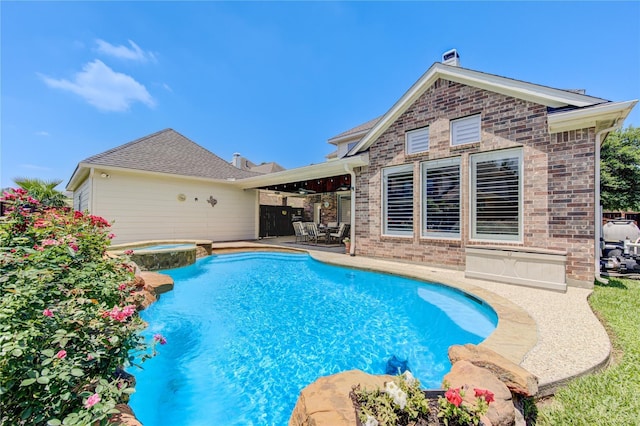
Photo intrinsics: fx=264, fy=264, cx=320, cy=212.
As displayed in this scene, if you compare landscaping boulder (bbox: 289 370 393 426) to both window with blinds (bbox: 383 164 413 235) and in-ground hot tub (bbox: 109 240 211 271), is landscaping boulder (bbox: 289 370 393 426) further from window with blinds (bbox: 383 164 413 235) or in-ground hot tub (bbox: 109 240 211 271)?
A: in-ground hot tub (bbox: 109 240 211 271)

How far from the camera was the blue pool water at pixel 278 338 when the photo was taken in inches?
116

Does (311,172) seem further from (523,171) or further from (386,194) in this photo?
(523,171)

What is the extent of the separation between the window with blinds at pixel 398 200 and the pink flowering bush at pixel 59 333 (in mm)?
7684

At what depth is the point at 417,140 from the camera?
8.47 m

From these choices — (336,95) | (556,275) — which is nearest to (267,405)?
(556,275)

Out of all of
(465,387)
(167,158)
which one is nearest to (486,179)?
(465,387)

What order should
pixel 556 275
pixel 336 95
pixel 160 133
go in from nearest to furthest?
pixel 556 275 < pixel 160 133 < pixel 336 95

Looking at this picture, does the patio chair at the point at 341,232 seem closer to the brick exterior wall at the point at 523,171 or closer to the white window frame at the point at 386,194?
the brick exterior wall at the point at 523,171

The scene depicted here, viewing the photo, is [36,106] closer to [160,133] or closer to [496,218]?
[160,133]

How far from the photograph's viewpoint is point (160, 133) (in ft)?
50.3

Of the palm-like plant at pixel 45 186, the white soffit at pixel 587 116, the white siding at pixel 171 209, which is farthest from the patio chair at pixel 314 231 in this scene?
the white soffit at pixel 587 116

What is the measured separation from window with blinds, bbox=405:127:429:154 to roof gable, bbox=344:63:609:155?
83cm

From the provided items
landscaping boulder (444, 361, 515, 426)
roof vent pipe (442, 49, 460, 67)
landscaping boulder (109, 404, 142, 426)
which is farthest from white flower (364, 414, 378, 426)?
roof vent pipe (442, 49, 460, 67)

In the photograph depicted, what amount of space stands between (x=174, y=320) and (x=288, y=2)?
10413 mm
